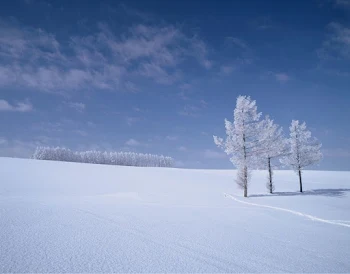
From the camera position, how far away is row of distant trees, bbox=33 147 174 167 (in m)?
115

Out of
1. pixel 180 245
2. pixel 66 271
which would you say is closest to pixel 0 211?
pixel 66 271

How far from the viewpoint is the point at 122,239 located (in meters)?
5.51

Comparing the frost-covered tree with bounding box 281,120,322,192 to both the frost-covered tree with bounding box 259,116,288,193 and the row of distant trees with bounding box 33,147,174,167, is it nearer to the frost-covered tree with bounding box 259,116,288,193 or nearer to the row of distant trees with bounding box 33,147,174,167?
the frost-covered tree with bounding box 259,116,288,193

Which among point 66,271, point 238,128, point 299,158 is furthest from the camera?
point 299,158

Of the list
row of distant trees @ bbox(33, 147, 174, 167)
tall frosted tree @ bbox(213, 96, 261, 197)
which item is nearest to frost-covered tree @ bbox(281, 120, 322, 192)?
tall frosted tree @ bbox(213, 96, 261, 197)

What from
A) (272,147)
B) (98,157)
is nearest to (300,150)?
(272,147)

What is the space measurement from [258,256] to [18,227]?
6277mm

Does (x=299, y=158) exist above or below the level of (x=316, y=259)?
above

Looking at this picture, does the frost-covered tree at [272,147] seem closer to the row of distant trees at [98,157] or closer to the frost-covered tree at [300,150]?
the frost-covered tree at [300,150]

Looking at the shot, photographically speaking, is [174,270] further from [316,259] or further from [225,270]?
[316,259]

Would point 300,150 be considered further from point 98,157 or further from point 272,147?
point 98,157

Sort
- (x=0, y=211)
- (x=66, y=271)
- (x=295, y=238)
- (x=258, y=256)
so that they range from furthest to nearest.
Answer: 1. (x=0, y=211)
2. (x=295, y=238)
3. (x=258, y=256)
4. (x=66, y=271)

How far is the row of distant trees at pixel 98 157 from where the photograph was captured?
115 m

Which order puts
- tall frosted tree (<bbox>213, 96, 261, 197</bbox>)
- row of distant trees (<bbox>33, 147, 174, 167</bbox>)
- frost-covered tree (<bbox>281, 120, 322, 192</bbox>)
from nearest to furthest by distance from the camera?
tall frosted tree (<bbox>213, 96, 261, 197</bbox>), frost-covered tree (<bbox>281, 120, 322, 192</bbox>), row of distant trees (<bbox>33, 147, 174, 167</bbox>)
